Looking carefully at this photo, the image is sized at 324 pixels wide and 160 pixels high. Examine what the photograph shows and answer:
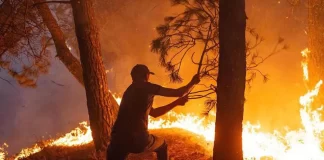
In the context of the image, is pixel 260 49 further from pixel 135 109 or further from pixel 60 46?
pixel 135 109

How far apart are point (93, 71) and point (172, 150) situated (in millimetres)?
2609

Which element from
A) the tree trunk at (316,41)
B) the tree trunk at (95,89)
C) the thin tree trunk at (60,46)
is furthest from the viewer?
the thin tree trunk at (60,46)

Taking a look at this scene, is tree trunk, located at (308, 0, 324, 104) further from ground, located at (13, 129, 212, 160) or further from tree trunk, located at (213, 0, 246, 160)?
tree trunk, located at (213, 0, 246, 160)

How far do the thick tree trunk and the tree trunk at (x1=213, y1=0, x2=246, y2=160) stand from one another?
3749mm

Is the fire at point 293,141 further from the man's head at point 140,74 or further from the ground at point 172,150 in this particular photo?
the man's head at point 140,74

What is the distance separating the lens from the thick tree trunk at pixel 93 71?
7828 millimetres

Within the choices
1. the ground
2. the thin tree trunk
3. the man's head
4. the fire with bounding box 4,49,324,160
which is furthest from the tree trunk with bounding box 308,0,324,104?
the thin tree trunk

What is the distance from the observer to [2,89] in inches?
1772

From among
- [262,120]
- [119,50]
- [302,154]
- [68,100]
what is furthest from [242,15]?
[68,100]

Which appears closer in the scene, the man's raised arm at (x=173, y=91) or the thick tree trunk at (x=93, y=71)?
the man's raised arm at (x=173, y=91)

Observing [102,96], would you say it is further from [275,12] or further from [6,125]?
[6,125]

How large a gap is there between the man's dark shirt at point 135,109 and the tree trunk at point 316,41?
583 cm

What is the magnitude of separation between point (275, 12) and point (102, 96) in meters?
15.4

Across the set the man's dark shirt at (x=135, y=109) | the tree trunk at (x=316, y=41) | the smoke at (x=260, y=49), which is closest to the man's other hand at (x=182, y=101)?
the man's dark shirt at (x=135, y=109)
